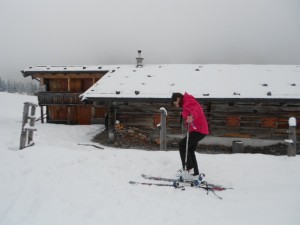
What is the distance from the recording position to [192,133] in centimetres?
560

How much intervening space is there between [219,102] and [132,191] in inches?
425

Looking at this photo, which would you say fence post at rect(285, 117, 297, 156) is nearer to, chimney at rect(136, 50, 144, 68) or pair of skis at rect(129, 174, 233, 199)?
pair of skis at rect(129, 174, 233, 199)

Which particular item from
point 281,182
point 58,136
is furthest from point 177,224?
point 58,136

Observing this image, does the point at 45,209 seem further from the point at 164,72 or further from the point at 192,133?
the point at 164,72

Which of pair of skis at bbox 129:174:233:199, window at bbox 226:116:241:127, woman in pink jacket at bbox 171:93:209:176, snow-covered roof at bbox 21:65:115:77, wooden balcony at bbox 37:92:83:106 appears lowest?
pair of skis at bbox 129:174:233:199

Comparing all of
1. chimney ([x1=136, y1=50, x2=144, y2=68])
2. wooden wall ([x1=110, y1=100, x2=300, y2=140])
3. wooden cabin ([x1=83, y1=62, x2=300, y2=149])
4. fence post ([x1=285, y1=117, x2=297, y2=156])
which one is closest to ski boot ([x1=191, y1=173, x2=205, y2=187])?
fence post ([x1=285, y1=117, x2=297, y2=156])

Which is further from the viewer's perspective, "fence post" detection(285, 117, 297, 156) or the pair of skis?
"fence post" detection(285, 117, 297, 156)

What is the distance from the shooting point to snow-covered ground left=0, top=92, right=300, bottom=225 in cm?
405

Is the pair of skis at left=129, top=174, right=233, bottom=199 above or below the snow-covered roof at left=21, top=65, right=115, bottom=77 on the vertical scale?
below

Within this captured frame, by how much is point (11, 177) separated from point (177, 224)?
351 centimetres

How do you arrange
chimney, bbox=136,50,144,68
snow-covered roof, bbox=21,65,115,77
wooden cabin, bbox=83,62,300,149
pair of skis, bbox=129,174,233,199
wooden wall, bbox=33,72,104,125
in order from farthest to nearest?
wooden wall, bbox=33,72,104,125 → snow-covered roof, bbox=21,65,115,77 → chimney, bbox=136,50,144,68 → wooden cabin, bbox=83,62,300,149 → pair of skis, bbox=129,174,233,199

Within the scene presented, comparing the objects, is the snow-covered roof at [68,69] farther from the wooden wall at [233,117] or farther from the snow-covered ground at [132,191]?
the snow-covered ground at [132,191]

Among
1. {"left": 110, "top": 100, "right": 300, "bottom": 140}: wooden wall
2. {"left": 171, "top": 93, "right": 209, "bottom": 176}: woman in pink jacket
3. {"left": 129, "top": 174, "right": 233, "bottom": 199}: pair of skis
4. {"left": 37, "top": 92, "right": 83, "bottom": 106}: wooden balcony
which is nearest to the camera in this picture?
{"left": 129, "top": 174, "right": 233, "bottom": 199}: pair of skis

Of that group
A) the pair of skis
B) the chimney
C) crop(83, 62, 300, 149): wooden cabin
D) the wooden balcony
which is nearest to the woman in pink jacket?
the pair of skis
